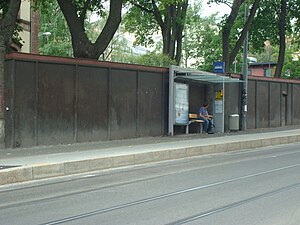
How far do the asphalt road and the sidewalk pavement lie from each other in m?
0.35

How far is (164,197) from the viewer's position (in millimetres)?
7887

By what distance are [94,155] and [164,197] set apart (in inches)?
184

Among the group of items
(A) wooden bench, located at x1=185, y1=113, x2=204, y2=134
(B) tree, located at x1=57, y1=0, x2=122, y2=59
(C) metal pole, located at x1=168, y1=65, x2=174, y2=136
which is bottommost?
(A) wooden bench, located at x1=185, y1=113, x2=204, y2=134

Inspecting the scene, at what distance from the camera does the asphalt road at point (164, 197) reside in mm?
6383

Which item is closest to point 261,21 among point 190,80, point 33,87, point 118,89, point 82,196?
point 190,80

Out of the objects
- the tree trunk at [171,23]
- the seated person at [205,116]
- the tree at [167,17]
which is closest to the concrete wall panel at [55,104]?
the seated person at [205,116]

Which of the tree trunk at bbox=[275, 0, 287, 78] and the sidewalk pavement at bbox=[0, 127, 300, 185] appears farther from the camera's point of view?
the tree trunk at bbox=[275, 0, 287, 78]

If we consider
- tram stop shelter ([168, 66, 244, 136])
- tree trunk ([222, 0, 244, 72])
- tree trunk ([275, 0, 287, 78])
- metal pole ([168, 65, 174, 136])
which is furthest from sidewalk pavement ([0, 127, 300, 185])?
tree trunk ([275, 0, 287, 78])

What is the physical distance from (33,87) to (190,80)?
8116mm

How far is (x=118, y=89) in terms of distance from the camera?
16.9 meters

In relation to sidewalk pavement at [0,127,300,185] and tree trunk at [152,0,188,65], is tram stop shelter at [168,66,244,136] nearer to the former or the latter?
sidewalk pavement at [0,127,300,185]

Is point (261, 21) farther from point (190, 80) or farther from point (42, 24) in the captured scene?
point (42, 24)

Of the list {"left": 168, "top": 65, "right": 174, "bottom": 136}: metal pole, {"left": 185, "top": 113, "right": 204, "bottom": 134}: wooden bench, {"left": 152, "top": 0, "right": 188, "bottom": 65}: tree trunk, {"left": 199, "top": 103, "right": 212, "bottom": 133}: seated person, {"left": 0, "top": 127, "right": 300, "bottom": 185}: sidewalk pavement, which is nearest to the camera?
{"left": 0, "top": 127, "right": 300, "bottom": 185}: sidewalk pavement

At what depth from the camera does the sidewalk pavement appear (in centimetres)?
1001
